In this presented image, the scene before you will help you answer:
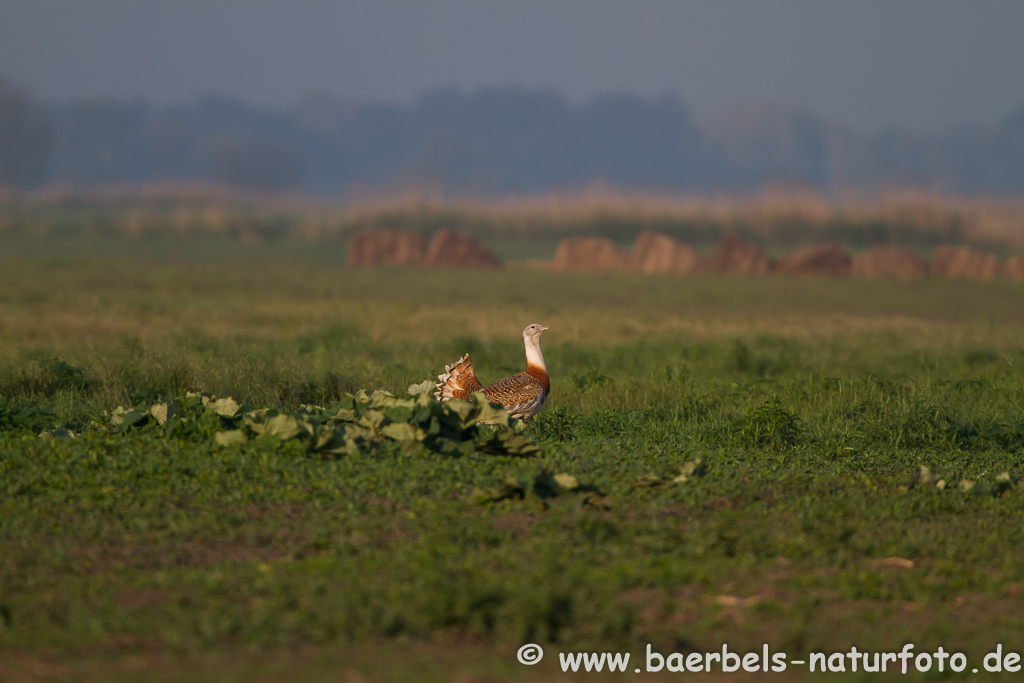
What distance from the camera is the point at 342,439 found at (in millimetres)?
8898

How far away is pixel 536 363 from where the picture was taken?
1125 cm

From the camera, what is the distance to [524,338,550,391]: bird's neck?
1110 cm

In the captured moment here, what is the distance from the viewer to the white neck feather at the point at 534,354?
11.2 meters

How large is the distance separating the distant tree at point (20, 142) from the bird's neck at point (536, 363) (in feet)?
523

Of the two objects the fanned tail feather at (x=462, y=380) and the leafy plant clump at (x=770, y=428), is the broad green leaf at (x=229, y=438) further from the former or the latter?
the leafy plant clump at (x=770, y=428)

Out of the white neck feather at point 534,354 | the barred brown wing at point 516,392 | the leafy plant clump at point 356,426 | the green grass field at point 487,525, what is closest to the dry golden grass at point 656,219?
the green grass field at point 487,525

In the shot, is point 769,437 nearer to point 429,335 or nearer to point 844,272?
point 429,335

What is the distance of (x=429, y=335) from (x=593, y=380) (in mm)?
8043

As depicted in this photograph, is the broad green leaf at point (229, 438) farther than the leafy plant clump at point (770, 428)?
No

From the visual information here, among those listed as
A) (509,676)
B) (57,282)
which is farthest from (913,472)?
(57,282)

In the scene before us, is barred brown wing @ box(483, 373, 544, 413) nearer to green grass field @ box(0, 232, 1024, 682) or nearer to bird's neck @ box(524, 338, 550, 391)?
bird's neck @ box(524, 338, 550, 391)

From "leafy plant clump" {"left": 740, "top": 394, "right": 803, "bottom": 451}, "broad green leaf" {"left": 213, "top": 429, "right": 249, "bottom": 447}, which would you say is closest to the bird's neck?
"leafy plant clump" {"left": 740, "top": 394, "right": 803, "bottom": 451}

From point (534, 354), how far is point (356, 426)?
2.52 m

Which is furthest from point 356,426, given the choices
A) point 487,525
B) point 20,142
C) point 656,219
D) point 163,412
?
point 20,142
